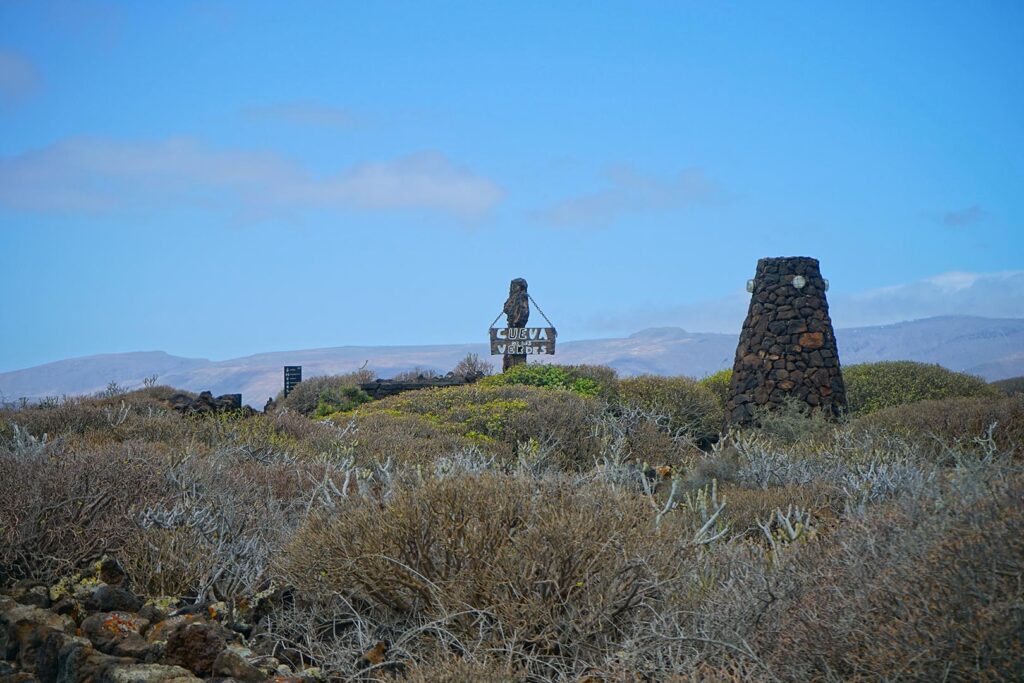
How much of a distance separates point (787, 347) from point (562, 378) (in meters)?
6.34

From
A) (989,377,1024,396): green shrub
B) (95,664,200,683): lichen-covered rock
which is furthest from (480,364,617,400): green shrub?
(95,664,200,683): lichen-covered rock

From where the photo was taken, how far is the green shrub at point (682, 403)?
53.4 ft

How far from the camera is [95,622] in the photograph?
16.9 feet

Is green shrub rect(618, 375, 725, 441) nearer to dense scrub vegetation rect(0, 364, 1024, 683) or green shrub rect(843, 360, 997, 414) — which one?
green shrub rect(843, 360, 997, 414)

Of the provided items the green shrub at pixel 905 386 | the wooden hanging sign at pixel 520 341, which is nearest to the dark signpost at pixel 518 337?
the wooden hanging sign at pixel 520 341

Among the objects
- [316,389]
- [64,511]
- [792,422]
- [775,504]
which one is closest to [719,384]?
[792,422]

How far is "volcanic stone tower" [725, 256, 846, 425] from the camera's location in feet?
45.6

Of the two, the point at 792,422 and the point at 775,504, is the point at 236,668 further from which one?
the point at 792,422

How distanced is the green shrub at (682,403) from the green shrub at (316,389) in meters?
7.97

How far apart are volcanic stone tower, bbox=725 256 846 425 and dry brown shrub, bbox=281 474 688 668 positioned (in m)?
9.30

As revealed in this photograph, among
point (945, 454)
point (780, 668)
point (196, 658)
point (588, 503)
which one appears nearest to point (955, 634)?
point (780, 668)

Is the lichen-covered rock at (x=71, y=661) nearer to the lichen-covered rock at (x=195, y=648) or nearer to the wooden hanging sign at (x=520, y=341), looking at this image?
the lichen-covered rock at (x=195, y=648)

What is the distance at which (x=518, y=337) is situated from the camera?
23.2 meters

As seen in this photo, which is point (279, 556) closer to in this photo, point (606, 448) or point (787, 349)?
point (606, 448)
